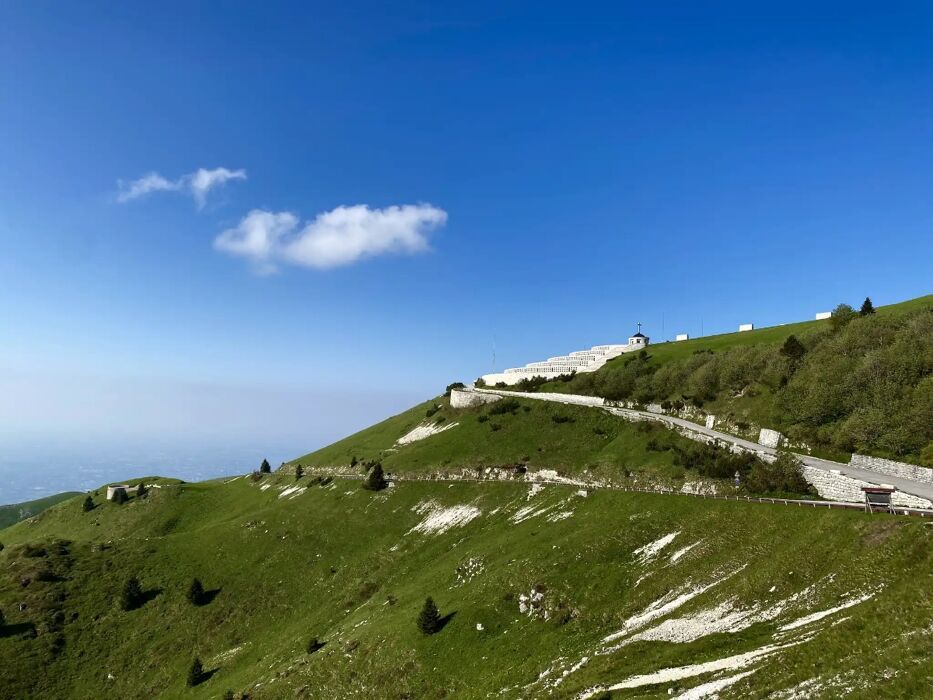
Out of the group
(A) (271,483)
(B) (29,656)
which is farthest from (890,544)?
(A) (271,483)

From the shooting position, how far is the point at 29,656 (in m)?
60.1

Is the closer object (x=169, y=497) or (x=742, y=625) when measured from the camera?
(x=742, y=625)

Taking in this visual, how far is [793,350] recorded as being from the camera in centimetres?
7444

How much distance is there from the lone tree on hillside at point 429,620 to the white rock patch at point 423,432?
6214cm

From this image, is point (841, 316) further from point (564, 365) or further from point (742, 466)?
point (564, 365)

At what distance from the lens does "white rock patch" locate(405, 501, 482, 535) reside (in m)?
66.2

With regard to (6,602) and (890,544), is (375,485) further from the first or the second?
(890,544)

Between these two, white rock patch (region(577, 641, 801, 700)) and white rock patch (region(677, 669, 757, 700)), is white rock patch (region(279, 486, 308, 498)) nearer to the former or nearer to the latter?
white rock patch (region(577, 641, 801, 700))

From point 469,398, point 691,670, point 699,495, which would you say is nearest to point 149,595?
point 469,398

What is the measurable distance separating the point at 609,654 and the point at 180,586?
67.9m

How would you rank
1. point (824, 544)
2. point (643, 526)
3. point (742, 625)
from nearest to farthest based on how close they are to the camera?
point (742, 625) → point (824, 544) → point (643, 526)

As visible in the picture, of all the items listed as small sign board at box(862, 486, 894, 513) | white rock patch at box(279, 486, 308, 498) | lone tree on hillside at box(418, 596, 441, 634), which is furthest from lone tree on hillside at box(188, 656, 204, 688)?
small sign board at box(862, 486, 894, 513)

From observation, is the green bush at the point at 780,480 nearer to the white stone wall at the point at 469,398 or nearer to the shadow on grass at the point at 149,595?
the white stone wall at the point at 469,398

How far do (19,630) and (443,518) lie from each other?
189 ft
